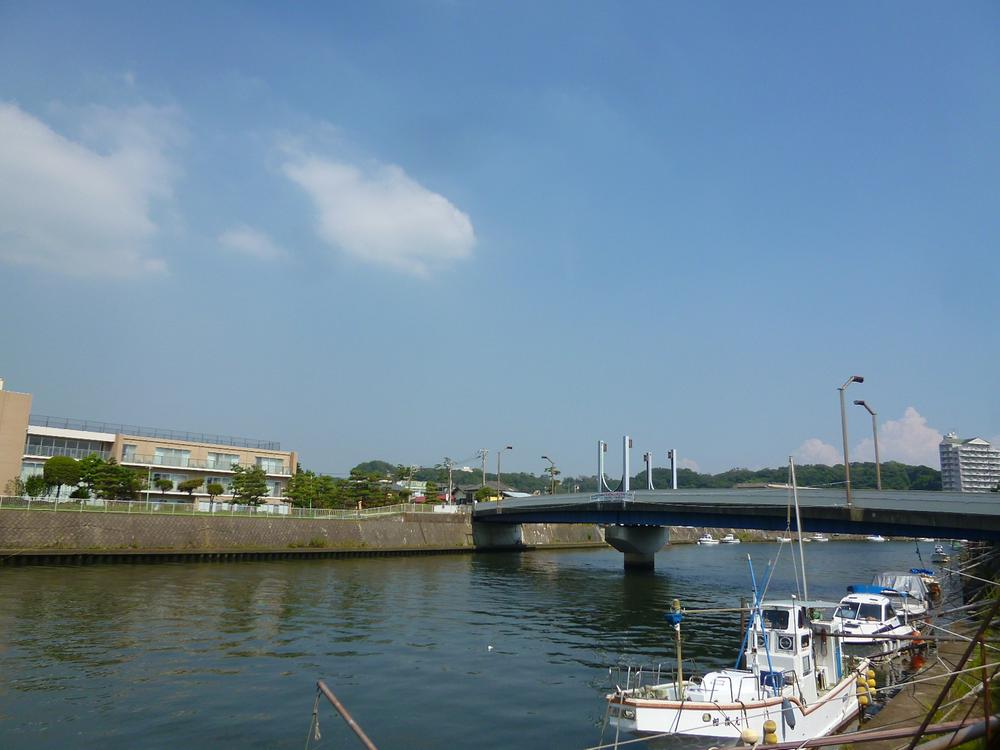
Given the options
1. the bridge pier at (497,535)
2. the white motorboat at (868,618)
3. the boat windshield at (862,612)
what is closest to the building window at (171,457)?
the bridge pier at (497,535)

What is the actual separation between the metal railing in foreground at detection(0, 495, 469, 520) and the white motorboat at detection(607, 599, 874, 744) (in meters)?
60.3

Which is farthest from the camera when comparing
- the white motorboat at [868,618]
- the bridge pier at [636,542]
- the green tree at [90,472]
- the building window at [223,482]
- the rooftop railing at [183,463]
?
the building window at [223,482]

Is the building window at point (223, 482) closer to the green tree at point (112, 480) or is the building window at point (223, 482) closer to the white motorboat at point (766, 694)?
the green tree at point (112, 480)

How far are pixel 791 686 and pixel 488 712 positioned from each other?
10398 millimetres

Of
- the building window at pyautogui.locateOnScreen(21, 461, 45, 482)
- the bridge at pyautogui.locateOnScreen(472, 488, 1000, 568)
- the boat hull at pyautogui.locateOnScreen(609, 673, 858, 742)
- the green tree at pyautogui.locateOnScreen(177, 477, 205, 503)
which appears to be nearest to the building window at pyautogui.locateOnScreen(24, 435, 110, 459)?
the building window at pyautogui.locateOnScreen(21, 461, 45, 482)

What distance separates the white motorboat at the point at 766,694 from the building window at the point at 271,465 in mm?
93661

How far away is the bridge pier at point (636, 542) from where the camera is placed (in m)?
77.9

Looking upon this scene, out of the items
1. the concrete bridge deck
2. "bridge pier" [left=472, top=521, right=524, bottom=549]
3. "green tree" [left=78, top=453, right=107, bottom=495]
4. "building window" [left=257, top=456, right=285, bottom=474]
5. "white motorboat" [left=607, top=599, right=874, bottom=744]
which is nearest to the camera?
"white motorboat" [left=607, top=599, right=874, bottom=744]

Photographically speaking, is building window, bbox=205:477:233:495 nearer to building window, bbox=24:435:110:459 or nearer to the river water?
building window, bbox=24:435:110:459

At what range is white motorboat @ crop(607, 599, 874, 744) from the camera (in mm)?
20656

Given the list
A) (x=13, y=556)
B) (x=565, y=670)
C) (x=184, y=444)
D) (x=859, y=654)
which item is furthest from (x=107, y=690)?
(x=184, y=444)

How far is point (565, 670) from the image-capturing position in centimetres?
3102

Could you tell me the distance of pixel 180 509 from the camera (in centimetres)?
7344

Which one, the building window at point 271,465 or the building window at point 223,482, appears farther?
the building window at point 271,465
